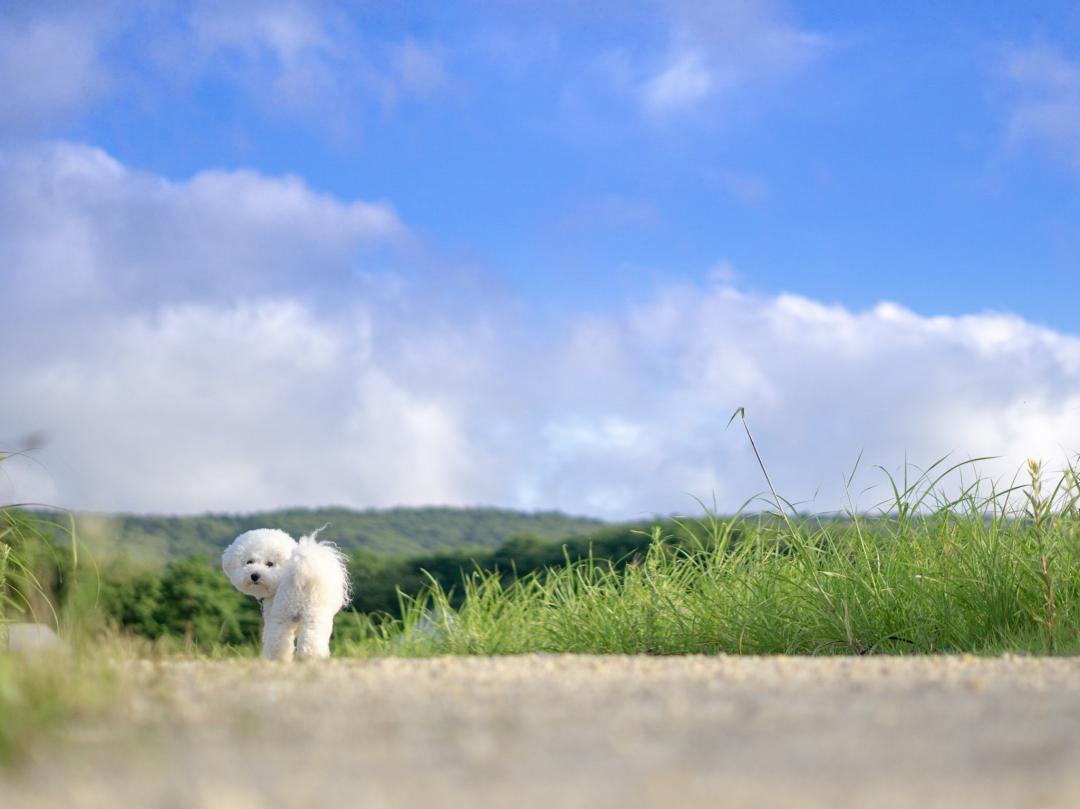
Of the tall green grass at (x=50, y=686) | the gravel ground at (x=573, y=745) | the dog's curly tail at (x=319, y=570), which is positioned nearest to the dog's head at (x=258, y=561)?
the dog's curly tail at (x=319, y=570)

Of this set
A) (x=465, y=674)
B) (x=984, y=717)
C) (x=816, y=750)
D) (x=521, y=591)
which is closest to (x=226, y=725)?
(x=465, y=674)

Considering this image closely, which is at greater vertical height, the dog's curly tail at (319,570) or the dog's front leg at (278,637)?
the dog's curly tail at (319,570)

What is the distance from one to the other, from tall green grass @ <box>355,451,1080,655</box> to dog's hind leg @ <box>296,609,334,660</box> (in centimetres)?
61

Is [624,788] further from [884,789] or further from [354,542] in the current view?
[354,542]

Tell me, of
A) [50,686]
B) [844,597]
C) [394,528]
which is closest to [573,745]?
[50,686]

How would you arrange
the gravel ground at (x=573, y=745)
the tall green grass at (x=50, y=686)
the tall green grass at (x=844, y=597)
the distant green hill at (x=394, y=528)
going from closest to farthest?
the gravel ground at (x=573, y=745) → the tall green grass at (x=50, y=686) → the tall green grass at (x=844, y=597) → the distant green hill at (x=394, y=528)

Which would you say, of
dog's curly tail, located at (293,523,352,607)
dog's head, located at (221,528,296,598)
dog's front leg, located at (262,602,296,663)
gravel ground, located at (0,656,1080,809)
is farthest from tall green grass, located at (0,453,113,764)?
dog's head, located at (221,528,296,598)

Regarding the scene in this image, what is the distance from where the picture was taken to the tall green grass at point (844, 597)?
5.26 m

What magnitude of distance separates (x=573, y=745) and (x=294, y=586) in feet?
12.7

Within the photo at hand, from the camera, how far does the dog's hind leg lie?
5504 millimetres

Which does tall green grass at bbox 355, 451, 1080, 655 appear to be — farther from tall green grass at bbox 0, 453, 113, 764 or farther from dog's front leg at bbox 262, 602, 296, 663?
tall green grass at bbox 0, 453, 113, 764

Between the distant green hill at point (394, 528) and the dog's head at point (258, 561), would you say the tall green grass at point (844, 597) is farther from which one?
the distant green hill at point (394, 528)

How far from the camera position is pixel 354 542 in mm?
27312

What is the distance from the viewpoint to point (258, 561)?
6.01 metres
